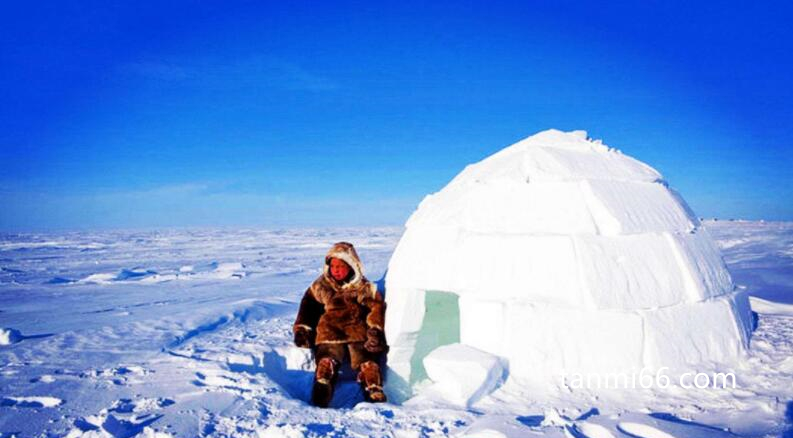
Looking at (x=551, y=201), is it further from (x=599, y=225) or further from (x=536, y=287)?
(x=536, y=287)

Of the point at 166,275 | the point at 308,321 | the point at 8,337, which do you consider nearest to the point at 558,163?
the point at 308,321

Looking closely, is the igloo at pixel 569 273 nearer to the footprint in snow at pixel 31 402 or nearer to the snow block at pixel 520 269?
the snow block at pixel 520 269

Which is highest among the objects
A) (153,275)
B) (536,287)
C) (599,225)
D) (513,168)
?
(513,168)

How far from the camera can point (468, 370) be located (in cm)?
398

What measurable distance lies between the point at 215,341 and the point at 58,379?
1866 mm

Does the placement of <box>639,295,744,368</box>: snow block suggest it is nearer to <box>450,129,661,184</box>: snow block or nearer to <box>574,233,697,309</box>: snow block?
<box>574,233,697,309</box>: snow block

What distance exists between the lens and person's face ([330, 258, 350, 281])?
17.3 feet

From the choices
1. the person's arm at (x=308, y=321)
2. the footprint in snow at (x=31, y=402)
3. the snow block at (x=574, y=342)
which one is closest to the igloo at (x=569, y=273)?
the snow block at (x=574, y=342)

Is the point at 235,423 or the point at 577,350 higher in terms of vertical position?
the point at 577,350

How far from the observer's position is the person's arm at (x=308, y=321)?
5.05 metres

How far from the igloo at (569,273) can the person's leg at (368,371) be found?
1.22 ft

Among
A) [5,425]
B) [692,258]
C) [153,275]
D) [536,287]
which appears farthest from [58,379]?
[153,275]

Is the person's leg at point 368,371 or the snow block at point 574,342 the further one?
the person's leg at point 368,371

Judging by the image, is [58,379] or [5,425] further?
[58,379]
